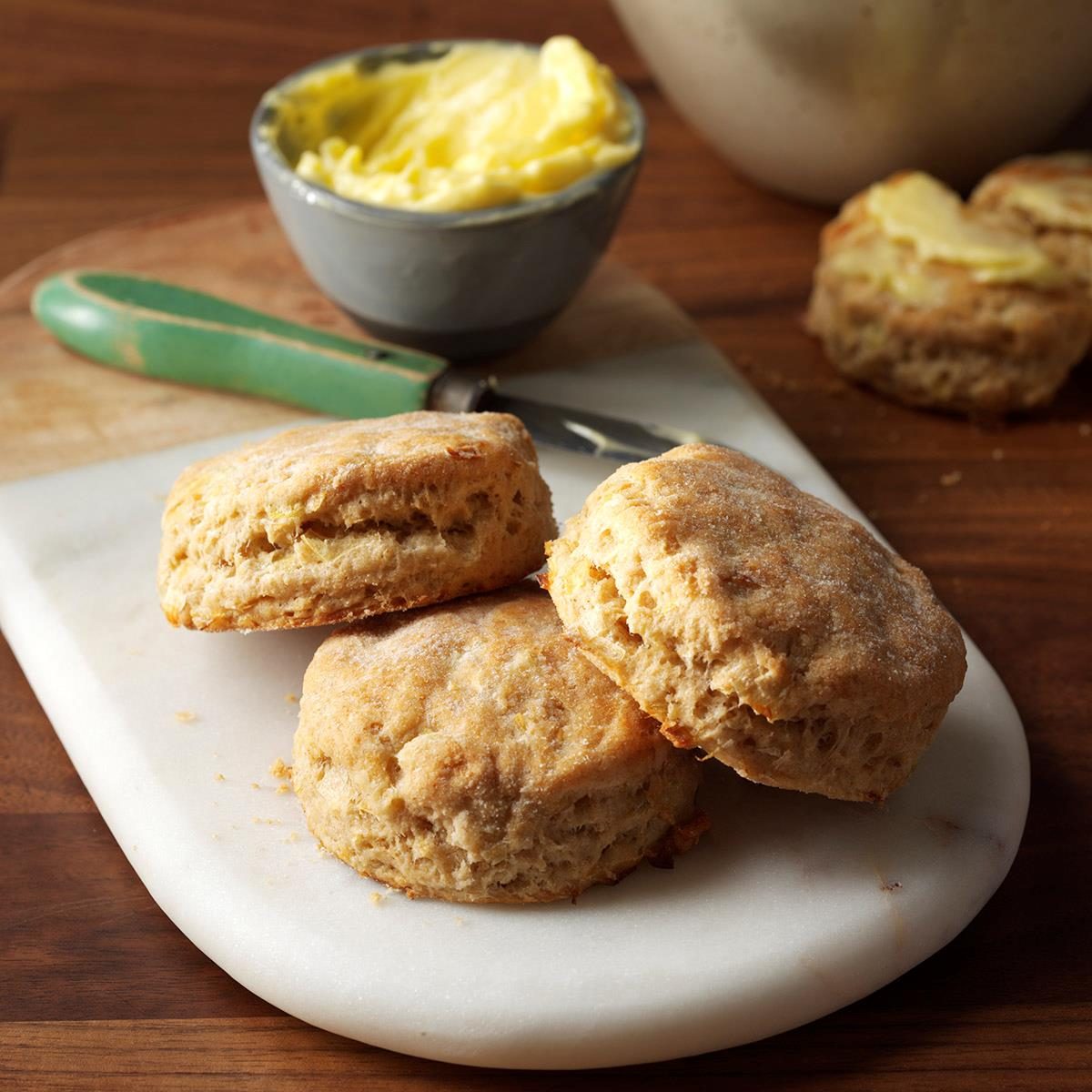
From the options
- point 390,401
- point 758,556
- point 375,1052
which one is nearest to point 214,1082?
point 375,1052

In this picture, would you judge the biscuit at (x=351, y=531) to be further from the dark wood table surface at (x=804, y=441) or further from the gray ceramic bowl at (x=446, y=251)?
Answer: the gray ceramic bowl at (x=446, y=251)

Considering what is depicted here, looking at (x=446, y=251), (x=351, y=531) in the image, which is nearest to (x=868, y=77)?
(x=446, y=251)

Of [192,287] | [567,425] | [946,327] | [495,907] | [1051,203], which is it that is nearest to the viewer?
[495,907]

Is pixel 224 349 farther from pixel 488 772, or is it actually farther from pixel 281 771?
pixel 488 772

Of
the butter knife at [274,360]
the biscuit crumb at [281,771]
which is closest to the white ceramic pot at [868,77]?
the butter knife at [274,360]

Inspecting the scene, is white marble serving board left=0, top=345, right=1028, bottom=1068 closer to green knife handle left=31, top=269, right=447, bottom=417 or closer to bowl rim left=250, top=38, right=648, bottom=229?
green knife handle left=31, top=269, right=447, bottom=417

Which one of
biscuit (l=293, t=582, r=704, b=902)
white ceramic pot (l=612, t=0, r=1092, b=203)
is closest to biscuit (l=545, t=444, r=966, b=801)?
biscuit (l=293, t=582, r=704, b=902)

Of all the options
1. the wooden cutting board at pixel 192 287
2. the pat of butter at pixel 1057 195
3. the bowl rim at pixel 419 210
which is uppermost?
the pat of butter at pixel 1057 195
